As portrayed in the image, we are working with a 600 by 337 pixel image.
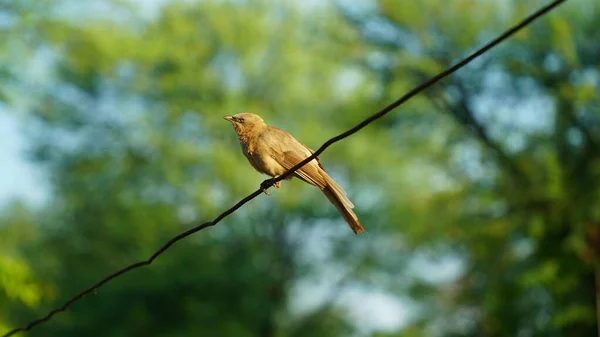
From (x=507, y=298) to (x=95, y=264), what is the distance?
13.9 metres

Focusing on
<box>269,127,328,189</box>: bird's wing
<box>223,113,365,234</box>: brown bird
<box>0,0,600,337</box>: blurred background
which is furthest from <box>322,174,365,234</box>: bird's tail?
<box>0,0,600,337</box>: blurred background

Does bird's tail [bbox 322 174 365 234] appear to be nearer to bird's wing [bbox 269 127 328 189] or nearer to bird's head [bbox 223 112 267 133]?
bird's wing [bbox 269 127 328 189]

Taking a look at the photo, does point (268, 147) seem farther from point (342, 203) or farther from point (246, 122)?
point (342, 203)

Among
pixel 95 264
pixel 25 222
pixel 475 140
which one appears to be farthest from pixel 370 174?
pixel 25 222

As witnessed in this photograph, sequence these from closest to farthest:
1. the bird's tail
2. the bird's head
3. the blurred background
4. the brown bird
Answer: the bird's tail, the brown bird, the bird's head, the blurred background

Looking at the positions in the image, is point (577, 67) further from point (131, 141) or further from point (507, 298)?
point (131, 141)

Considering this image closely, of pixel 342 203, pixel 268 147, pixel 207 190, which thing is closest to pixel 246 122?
pixel 268 147

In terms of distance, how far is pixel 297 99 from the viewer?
2712cm

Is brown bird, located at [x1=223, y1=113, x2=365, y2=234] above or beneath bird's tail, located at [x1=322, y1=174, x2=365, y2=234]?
above

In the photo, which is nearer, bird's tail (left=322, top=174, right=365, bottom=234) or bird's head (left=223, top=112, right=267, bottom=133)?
bird's tail (left=322, top=174, right=365, bottom=234)

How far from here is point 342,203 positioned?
14.2ft

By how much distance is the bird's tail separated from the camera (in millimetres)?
4062

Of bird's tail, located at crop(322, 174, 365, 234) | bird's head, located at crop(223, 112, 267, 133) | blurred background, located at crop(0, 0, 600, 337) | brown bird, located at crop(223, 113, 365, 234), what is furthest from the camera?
blurred background, located at crop(0, 0, 600, 337)

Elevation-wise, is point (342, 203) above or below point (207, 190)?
below
